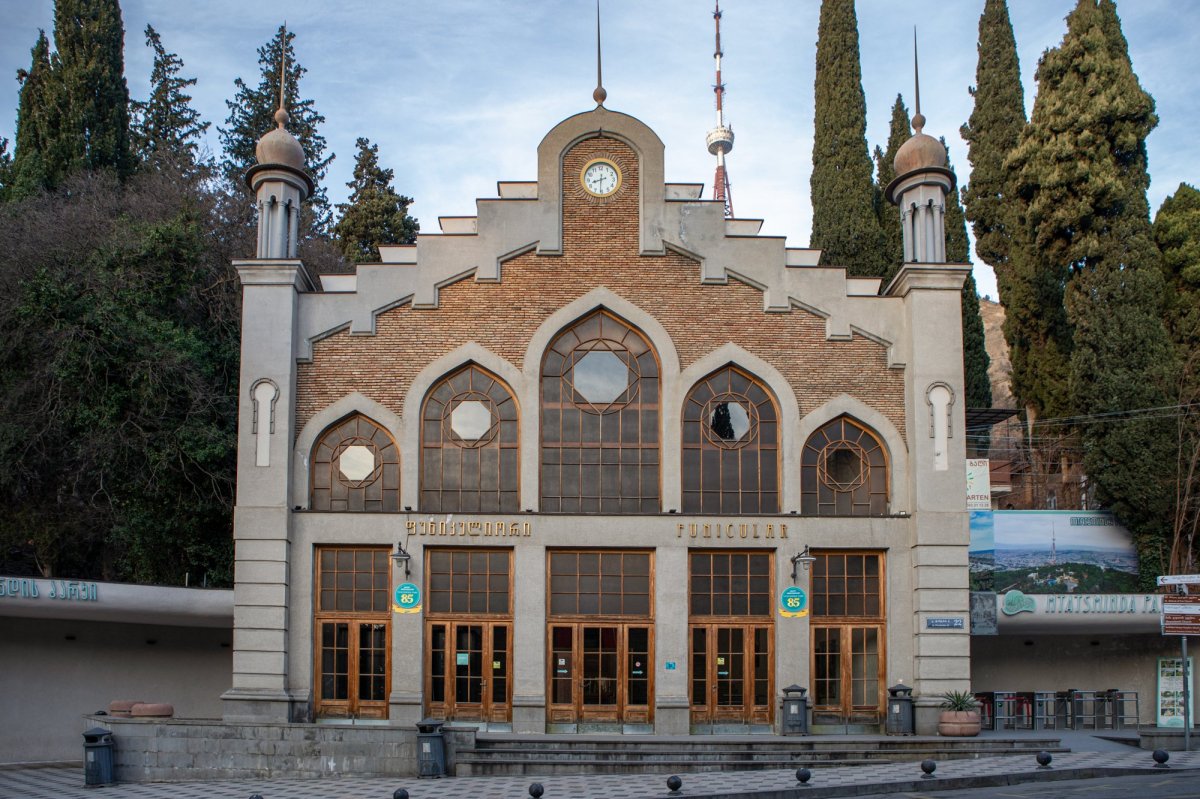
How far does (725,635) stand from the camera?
961 inches

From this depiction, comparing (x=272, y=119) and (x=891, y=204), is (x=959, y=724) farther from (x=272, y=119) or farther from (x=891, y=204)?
(x=272, y=119)

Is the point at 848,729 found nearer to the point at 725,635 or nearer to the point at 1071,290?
the point at 725,635

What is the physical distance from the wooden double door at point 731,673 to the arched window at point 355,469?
6948mm

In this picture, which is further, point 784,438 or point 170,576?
point 170,576

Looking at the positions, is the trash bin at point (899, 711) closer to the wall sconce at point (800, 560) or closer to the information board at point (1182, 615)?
the wall sconce at point (800, 560)

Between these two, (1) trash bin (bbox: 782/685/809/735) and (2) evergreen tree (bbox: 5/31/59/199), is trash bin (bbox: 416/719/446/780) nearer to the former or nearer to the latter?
(1) trash bin (bbox: 782/685/809/735)

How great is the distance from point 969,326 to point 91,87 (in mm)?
30442

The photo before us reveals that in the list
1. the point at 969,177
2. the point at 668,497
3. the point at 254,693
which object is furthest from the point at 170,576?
the point at 969,177

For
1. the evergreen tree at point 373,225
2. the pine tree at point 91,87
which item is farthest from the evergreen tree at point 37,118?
the evergreen tree at point 373,225

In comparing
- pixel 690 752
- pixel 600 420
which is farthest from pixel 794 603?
pixel 600 420

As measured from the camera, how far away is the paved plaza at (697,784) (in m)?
18.3

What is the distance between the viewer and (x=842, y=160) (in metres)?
39.9

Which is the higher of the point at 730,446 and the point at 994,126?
the point at 994,126

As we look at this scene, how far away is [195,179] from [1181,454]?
2964 centimetres
